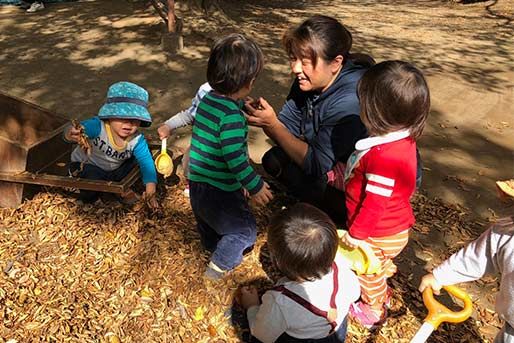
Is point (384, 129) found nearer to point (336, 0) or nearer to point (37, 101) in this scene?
Answer: point (37, 101)

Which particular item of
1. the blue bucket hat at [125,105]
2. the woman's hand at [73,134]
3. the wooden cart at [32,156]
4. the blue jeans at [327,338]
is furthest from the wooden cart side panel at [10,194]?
the blue jeans at [327,338]

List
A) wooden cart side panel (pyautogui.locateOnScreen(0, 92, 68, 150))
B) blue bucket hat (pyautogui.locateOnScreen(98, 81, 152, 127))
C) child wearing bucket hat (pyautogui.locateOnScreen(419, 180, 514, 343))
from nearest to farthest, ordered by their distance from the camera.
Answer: child wearing bucket hat (pyautogui.locateOnScreen(419, 180, 514, 343)) → blue bucket hat (pyautogui.locateOnScreen(98, 81, 152, 127)) → wooden cart side panel (pyautogui.locateOnScreen(0, 92, 68, 150))

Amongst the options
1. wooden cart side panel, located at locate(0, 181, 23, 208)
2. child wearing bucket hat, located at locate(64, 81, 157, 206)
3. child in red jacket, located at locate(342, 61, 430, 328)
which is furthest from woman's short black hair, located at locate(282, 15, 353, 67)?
wooden cart side panel, located at locate(0, 181, 23, 208)

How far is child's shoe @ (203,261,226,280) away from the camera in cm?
298

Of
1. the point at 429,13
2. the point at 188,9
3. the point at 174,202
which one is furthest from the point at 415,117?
the point at 429,13

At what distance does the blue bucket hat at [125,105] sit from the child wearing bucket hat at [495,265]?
216 cm

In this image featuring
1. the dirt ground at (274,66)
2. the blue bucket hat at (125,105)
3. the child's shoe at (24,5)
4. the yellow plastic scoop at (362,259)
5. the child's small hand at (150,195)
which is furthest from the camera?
the child's shoe at (24,5)

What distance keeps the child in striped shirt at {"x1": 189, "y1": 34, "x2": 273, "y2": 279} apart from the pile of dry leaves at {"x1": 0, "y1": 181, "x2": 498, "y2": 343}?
26cm

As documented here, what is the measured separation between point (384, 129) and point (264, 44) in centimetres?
651

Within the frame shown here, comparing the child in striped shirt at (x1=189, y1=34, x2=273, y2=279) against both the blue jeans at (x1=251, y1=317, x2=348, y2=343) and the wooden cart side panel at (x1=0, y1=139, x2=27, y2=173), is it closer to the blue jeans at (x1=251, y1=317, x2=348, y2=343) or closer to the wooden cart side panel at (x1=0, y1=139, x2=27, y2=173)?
the blue jeans at (x1=251, y1=317, x2=348, y2=343)

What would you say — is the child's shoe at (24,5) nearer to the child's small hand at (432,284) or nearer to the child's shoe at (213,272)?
the child's shoe at (213,272)

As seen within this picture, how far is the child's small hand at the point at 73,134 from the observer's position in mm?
3182

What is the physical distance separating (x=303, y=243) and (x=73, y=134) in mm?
1944

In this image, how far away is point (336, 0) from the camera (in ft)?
49.0
